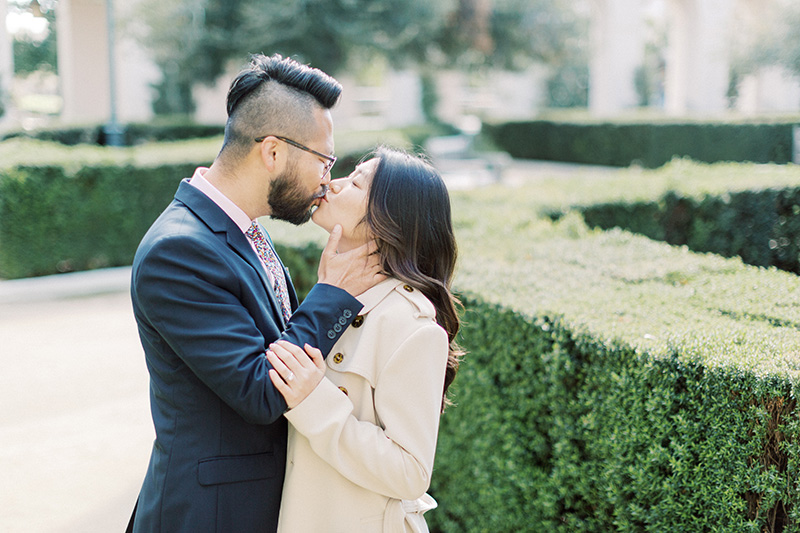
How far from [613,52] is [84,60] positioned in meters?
21.4

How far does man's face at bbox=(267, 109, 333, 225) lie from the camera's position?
2.17 m

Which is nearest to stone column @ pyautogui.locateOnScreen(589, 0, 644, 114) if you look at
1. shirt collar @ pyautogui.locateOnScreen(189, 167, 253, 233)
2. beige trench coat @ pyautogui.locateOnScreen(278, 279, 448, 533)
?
shirt collar @ pyautogui.locateOnScreen(189, 167, 253, 233)

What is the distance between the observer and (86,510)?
410cm

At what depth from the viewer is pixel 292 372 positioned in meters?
1.82

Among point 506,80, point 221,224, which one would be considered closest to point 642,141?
point 506,80

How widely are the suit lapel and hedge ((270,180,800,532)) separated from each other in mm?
1518

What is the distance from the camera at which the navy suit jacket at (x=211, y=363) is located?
1.79m

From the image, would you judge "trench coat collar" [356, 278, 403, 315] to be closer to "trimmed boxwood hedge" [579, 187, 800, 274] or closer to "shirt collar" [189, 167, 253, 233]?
"shirt collar" [189, 167, 253, 233]

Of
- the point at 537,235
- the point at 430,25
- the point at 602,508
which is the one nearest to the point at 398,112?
the point at 430,25

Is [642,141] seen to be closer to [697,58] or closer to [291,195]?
[697,58]

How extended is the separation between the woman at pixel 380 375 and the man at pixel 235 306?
61 mm

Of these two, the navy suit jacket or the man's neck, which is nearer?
the navy suit jacket

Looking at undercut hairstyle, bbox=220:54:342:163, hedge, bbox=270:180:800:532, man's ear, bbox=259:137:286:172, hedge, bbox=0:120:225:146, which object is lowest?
hedge, bbox=270:180:800:532

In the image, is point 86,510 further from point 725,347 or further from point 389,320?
point 725,347
